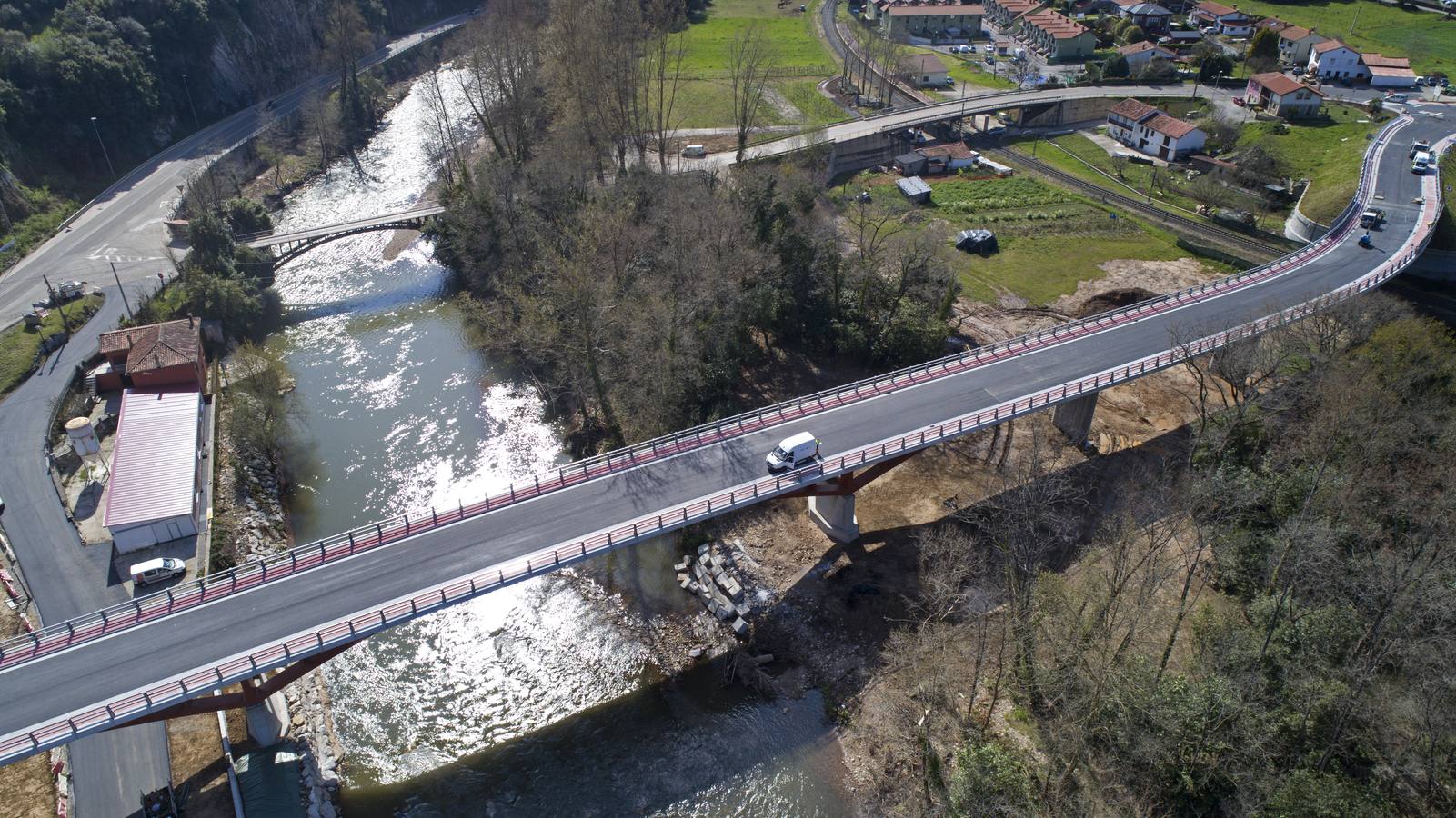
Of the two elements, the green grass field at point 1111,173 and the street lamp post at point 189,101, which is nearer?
the green grass field at point 1111,173

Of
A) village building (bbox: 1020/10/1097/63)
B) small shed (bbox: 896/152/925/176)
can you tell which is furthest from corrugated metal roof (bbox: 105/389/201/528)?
village building (bbox: 1020/10/1097/63)

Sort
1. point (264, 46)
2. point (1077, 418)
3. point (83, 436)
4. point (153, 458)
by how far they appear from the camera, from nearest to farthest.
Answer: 1. point (153, 458)
2. point (83, 436)
3. point (1077, 418)
4. point (264, 46)

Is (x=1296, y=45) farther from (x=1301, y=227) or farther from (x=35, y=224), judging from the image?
(x=35, y=224)

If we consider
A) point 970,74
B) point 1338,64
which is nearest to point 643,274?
point 970,74

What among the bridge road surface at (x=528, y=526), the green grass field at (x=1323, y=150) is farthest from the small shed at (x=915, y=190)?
the bridge road surface at (x=528, y=526)

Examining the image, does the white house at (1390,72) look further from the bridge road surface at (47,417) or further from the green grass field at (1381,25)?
the bridge road surface at (47,417)

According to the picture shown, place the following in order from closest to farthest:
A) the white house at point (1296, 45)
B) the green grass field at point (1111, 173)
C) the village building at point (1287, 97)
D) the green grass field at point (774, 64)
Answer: the green grass field at point (1111, 173) → the village building at point (1287, 97) → the green grass field at point (774, 64) → the white house at point (1296, 45)
